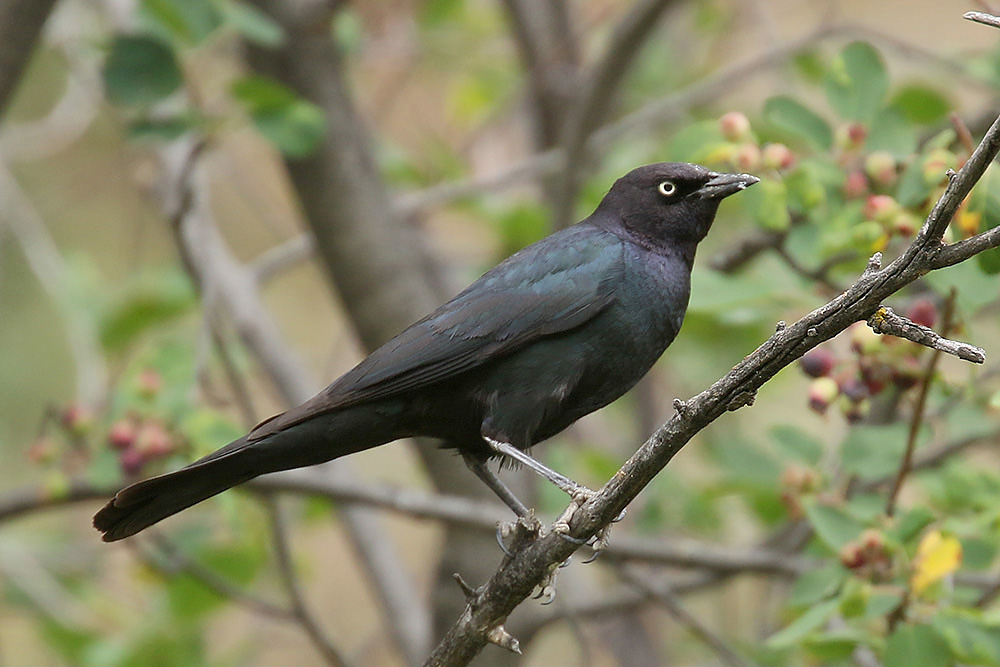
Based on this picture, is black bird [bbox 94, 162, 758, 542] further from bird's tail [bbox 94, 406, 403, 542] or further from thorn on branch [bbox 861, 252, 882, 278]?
thorn on branch [bbox 861, 252, 882, 278]

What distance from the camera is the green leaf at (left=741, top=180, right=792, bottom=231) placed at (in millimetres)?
3242

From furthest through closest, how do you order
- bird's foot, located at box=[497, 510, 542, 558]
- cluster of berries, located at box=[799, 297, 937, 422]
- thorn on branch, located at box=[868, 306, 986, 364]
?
cluster of berries, located at box=[799, 297, 937, 422]
bird's foot, located at box=[497, 510, 542, 558]
thorn on branch, located at box=[868, 306, 986, 364]

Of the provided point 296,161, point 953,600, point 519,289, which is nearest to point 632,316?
point 519,289

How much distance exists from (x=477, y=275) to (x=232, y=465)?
9.03 ft

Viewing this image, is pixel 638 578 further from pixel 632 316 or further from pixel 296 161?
pixel 296 161

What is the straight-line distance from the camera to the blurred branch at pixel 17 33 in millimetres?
3418

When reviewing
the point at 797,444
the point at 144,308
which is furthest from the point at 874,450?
the point at 144,308

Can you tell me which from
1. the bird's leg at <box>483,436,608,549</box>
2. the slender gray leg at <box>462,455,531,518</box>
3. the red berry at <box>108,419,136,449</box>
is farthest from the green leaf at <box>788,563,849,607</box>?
the red berry at <box>108,419,136,449</box>

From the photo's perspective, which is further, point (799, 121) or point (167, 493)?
point (799, 121)

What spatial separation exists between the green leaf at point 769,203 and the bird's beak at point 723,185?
0.04 m

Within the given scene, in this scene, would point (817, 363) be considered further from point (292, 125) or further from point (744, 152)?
point (292, 125)

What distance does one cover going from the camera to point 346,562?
8.61 meters

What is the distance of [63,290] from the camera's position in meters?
5.36

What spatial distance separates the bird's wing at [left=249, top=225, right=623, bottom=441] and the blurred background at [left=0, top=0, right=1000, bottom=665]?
367mm
